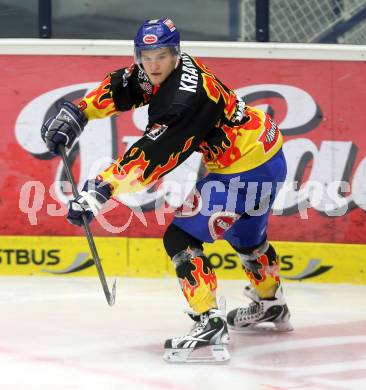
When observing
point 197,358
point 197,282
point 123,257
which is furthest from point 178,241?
point 123,257

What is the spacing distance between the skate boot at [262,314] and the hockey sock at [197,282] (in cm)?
63

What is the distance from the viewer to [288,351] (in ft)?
14.5

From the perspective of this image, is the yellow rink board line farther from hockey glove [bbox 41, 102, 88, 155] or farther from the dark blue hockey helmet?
the dark blue hockey helmet

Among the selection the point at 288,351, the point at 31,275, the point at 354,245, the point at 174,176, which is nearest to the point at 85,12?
the point at 174,176

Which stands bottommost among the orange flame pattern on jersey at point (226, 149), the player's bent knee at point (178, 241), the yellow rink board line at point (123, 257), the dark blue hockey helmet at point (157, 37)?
the yellow rink board line at point (123, 257)

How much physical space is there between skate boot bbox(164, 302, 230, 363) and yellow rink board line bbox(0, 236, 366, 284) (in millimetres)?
1739

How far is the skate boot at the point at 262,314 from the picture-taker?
15.8 ft

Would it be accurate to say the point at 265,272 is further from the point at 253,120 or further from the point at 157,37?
the point at 157,37

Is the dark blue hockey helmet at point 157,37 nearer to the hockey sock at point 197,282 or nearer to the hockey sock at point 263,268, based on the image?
the hockey sock at point 197,282

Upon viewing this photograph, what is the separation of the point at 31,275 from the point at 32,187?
50cm

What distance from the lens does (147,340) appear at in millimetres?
4562

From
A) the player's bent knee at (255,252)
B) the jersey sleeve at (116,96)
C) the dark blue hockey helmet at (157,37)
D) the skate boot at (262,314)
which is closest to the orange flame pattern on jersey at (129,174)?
the dark blue hockey helmet at (157,37)

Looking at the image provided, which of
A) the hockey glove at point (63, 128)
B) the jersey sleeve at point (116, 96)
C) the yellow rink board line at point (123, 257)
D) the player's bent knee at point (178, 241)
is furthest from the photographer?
the yellow rink board line at point (123, 257)

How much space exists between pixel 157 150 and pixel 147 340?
3.03 feet
